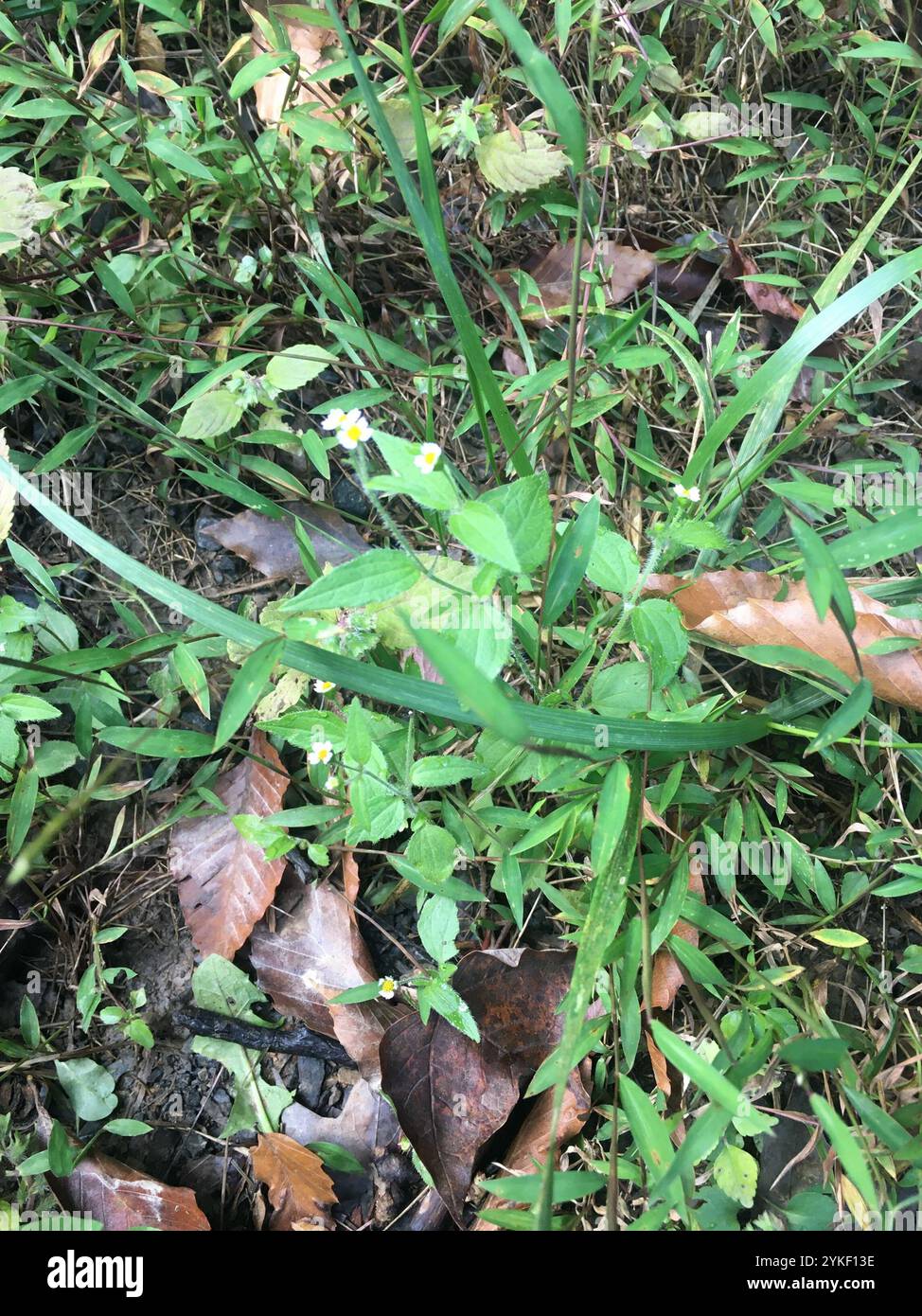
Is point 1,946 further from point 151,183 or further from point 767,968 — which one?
point 151,183

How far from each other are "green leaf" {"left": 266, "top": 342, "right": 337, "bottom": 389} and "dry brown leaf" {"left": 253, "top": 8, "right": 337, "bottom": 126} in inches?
25.8

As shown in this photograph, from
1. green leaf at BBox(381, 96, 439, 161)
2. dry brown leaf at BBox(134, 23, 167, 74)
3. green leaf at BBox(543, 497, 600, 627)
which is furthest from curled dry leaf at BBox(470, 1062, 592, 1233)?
dry brown leaf at BBox(134, 23, 167, 74)

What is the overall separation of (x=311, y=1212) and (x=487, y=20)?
2567mm

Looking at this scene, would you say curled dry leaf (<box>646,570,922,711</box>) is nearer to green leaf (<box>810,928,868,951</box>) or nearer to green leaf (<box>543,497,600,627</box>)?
green leaf (<box>543,497,600,627</box>)

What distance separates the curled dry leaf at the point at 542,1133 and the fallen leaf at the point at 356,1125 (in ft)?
0.75

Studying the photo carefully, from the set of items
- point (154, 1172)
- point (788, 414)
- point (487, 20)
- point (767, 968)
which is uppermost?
point (487, 20)

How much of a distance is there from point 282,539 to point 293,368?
39 centimetres

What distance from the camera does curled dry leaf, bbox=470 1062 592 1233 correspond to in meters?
1.60

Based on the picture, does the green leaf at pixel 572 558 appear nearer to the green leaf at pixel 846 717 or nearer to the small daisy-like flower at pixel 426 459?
the small daisy-like flower at pixel 426 459

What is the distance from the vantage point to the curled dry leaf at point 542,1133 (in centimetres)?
160

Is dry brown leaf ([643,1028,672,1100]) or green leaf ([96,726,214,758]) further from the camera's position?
green leaf ([96,726,214,758])
